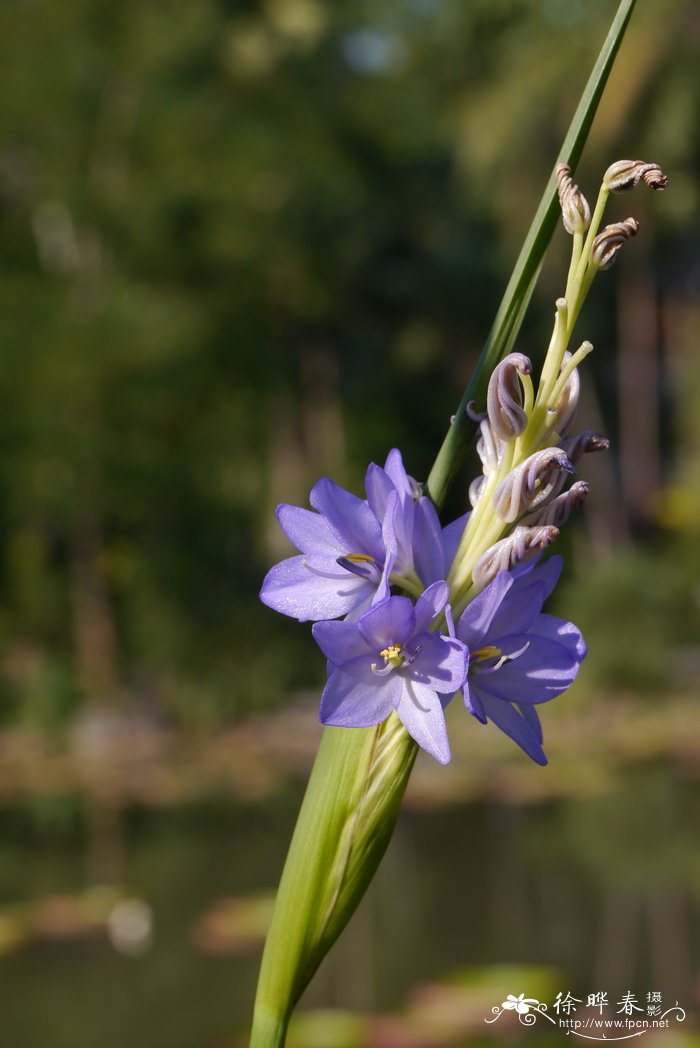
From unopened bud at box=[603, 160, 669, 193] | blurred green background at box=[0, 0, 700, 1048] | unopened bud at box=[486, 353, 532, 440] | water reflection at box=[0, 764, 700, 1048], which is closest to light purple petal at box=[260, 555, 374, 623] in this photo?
unopened bud at box=[486, 353, 532, 440]

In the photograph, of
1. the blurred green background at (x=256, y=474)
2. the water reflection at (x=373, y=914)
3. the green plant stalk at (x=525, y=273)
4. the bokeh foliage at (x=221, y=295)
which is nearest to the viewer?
the green plant stalk at (x=525, y=273)

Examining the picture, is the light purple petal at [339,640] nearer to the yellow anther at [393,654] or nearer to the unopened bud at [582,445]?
the yellow anther at [393,654]

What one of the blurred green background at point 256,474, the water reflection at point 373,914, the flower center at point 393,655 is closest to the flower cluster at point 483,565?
the flower center at point 393,655

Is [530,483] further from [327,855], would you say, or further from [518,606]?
[327,855]

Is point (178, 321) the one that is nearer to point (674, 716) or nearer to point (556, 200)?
point (674, 716)

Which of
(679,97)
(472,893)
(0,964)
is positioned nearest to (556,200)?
(0,964)

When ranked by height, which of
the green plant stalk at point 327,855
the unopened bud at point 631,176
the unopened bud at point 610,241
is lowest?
the green plant stalk at point 327,855

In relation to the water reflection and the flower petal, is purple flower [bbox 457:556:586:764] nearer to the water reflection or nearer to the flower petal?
the flower petal
